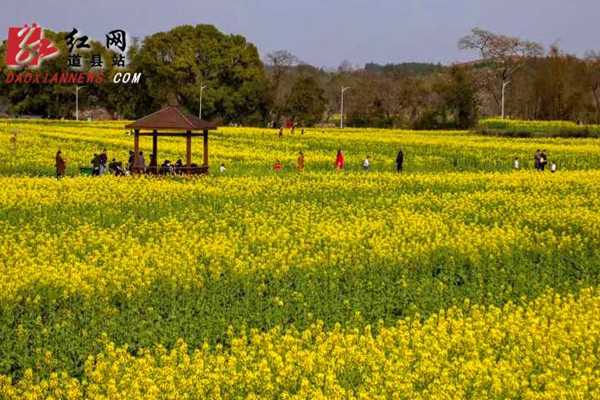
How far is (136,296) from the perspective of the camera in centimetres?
1334

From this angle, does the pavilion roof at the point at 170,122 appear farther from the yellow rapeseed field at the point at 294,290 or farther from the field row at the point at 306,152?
the field row at the point at 306,152

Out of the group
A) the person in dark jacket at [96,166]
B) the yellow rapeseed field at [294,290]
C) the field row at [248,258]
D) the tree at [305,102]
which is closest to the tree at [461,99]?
the tree at [305,102]

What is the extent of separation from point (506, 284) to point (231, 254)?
4973 mm

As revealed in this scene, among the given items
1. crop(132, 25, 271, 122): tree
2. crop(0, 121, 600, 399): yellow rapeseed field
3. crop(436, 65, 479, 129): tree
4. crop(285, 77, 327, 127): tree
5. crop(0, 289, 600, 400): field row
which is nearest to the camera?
crop(0, 289, 600, 400): field row

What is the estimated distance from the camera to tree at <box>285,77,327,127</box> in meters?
83.2

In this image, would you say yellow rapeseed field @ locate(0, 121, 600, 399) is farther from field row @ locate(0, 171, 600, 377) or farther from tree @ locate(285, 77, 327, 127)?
tree @ locate(285, 77, 327, 127)

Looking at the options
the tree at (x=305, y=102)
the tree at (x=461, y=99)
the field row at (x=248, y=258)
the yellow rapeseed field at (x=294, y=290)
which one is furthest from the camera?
the tree at (x=305, y=102)

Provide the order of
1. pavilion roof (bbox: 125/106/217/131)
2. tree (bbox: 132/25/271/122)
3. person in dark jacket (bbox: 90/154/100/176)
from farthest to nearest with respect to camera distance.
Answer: tree (bbox: 132/25/271/122), person in dark jacket (bbox: 90/154/100/176), pavilion roof (bbox: 125/106/217/131)

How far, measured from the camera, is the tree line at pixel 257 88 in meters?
83.3

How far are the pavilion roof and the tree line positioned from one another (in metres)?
48.8

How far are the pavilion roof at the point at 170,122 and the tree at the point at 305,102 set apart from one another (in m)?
52.7

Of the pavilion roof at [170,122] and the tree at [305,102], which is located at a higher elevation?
the tree at [305,102]

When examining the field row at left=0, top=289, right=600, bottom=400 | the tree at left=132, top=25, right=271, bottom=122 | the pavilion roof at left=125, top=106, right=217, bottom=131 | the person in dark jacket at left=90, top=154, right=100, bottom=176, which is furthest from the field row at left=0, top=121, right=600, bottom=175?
the tree at left=132, top=25, right=271, bottom=122

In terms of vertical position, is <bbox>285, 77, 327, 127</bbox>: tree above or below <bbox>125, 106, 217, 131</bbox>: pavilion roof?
above
